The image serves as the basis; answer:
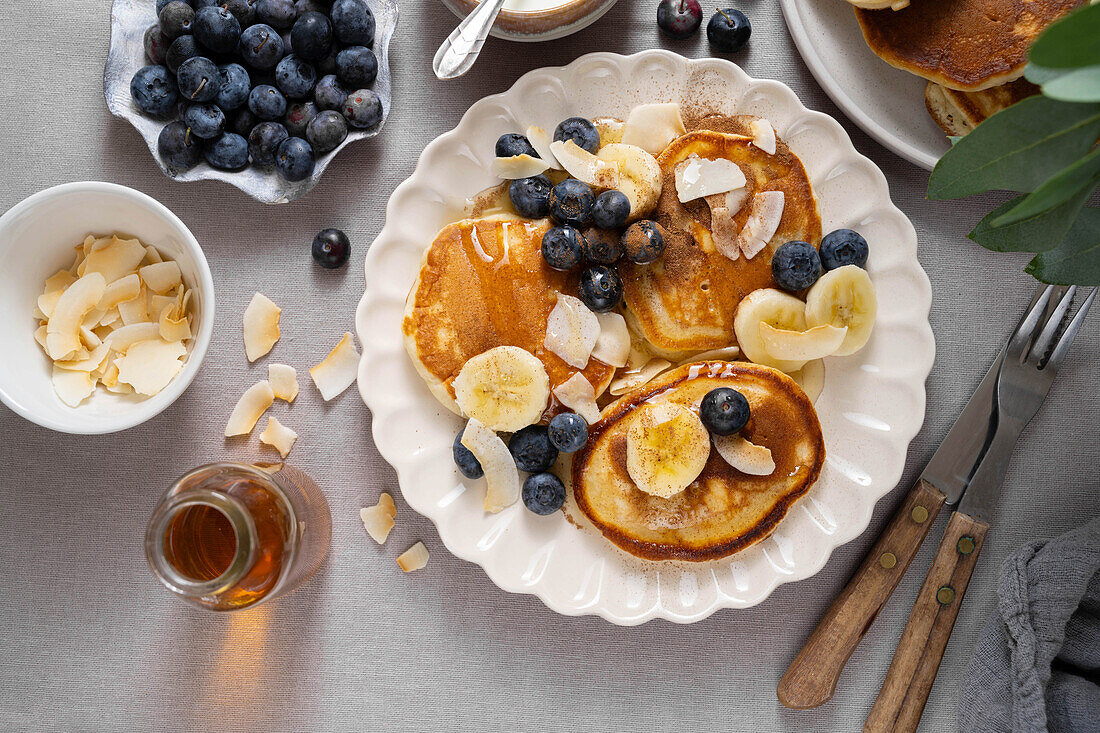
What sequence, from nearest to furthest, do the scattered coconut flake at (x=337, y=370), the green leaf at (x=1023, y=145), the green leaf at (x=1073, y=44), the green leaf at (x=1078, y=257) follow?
the green leaf at (x=1073, y=44) → the green leaf at (x=1023, y=145) → the green leaf at (x=1078, y=257) → the scattered coconut flake at (x=337, y=370)

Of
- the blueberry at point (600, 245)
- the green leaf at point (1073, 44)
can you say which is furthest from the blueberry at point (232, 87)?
the green leaf at point (1073, 44)

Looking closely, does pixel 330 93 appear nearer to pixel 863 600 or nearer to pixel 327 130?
pixel 327 130

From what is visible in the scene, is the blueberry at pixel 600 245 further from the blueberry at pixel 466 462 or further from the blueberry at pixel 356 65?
the blueberry at pixel 356 65

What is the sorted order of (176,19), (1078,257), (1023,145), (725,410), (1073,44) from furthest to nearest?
(176,19) → (725,410) → (1078,257) → (1023,145) → (1073,44)

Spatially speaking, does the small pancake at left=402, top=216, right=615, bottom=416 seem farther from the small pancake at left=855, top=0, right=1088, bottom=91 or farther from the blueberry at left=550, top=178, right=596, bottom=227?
the small pancake at left=855, top=0, right=1088, bottom=91

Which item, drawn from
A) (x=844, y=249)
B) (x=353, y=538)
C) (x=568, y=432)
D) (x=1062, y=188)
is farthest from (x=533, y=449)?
(x=1062, y=188)

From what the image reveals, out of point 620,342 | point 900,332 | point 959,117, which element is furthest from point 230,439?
point 959,117

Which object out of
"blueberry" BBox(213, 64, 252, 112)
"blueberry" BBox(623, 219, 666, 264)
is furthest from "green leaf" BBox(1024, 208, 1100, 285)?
"blueberry" BBox(213, 64, 252, 112)
